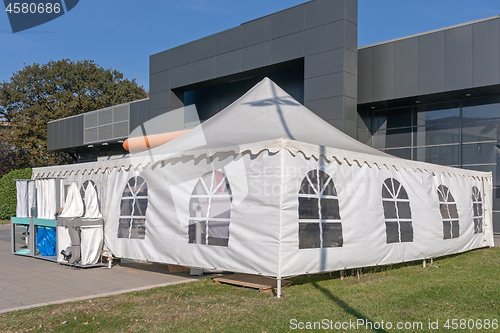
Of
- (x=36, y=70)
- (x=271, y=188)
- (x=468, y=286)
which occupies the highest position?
(x=36, y=70)

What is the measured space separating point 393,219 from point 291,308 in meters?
3.82

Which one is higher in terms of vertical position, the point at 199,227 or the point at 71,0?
the point at 71,0

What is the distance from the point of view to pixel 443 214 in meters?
10.7

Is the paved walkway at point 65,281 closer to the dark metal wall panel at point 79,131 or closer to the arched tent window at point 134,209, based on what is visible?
the arched tent window at point 134,209

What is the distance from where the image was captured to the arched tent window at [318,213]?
24.1 ft

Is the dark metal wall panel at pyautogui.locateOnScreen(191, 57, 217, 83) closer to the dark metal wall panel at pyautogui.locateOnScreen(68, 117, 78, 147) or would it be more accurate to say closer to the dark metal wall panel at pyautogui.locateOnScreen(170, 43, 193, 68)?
the dark metal wall panel at pyautogui.locateOnScreen(170, 43, 193, 68)

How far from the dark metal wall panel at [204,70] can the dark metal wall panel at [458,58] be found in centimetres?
987

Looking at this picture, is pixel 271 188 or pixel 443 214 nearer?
pixel 271 188

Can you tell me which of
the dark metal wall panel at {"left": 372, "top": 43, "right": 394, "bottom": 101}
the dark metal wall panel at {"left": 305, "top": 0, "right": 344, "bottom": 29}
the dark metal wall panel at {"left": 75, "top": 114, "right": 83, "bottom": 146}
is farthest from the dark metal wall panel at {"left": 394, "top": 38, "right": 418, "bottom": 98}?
the dark metal wall panel at {"left": 75, "top": 114, "right": 83, "bottom": 146}

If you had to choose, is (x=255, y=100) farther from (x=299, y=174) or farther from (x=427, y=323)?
(x=427, y=323)

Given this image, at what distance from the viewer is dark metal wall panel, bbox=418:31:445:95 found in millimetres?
16266

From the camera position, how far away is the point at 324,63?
1727cm

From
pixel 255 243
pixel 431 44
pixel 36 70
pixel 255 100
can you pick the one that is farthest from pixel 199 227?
pixel 36 70

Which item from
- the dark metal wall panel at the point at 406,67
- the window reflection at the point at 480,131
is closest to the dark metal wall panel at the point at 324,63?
the dark metal wall panel at the point at 406,67
